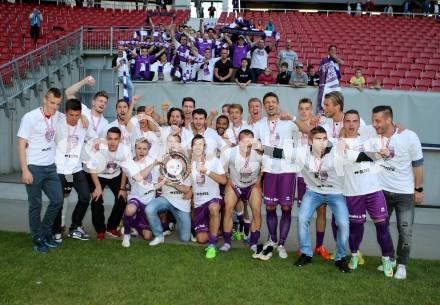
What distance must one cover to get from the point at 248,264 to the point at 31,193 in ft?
9.33

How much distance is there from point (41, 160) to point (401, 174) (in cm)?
441

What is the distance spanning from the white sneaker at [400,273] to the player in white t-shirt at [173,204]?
2.84 meters

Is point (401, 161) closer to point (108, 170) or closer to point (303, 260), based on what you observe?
point (303, 260)

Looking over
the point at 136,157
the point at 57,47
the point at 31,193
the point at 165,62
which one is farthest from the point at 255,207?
the point at 57,47

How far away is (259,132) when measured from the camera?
6.74m

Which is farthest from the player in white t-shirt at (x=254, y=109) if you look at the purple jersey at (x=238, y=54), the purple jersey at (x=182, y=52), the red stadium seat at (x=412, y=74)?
the red stadium seat at (x=412, y=74)

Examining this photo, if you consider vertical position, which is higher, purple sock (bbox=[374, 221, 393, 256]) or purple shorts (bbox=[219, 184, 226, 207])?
purple shorts (bbox=[219, 184, 226, 207])

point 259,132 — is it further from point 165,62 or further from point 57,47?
point 57,47

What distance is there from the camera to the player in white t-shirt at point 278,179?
20.6ft

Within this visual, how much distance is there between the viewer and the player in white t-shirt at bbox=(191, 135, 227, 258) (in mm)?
6516

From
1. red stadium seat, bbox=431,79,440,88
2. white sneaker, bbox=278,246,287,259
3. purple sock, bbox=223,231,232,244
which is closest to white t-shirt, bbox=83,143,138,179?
purple sock, bbox=223,231,232,244

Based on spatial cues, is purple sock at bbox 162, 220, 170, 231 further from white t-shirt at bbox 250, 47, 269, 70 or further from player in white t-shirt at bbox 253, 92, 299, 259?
white t-shirt at bbox 250, 47, 269, 70

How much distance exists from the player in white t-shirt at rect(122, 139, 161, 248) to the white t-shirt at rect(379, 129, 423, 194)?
311 cm

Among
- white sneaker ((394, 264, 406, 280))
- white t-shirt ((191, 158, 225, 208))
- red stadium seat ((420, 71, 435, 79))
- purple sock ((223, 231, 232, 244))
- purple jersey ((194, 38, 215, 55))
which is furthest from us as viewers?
red stadium seat ((420, 71, 435, 79))
